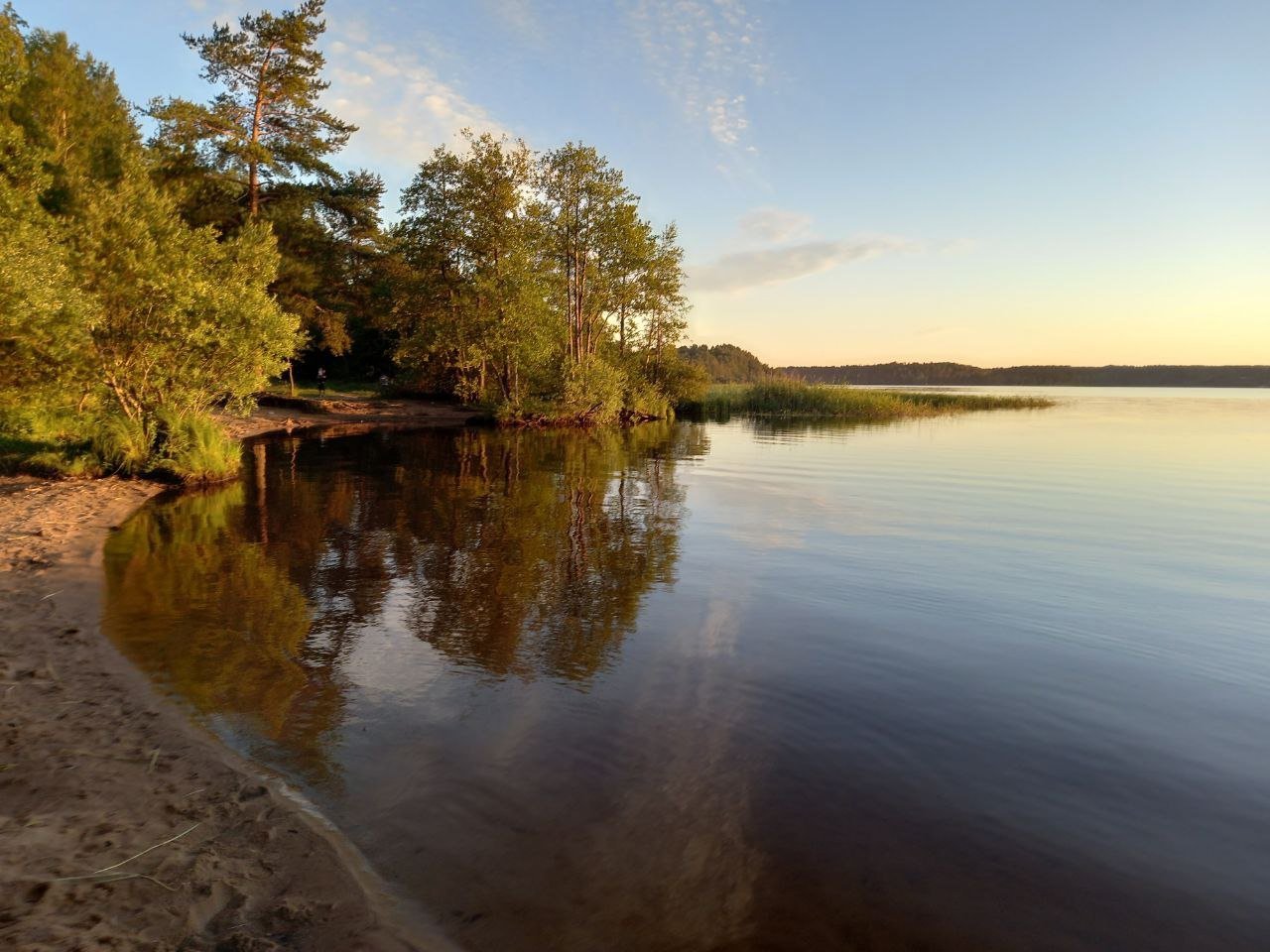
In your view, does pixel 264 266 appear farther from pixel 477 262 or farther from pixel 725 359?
pixel 725 359

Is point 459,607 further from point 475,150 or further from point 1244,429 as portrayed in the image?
point 1244,429

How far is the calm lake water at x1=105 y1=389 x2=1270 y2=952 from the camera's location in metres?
4.51

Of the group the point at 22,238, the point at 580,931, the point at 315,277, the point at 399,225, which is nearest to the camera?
the point at 580,931

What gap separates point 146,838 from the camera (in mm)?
4426

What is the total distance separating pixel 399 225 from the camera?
147ft

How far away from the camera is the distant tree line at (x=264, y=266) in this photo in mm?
17891

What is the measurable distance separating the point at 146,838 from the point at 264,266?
69.0 ft

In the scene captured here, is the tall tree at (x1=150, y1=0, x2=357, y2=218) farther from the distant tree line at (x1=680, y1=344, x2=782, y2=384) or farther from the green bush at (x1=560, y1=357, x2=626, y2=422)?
the distant tree line at (x1=680, y1=344, x2=782, y2=384)

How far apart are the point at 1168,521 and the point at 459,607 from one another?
17666 mm

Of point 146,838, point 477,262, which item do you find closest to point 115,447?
point 146,838

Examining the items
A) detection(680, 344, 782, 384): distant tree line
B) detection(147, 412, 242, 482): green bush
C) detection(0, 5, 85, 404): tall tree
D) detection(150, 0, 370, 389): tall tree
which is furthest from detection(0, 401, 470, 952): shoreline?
detection(680, 344, 782, 384): distant tree line

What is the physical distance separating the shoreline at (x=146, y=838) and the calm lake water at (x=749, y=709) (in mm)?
321

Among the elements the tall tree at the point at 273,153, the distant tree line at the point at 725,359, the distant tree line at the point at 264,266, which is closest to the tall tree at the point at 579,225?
the distant tree line at the point at 264,266

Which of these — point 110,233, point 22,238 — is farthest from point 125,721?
point 110,233
